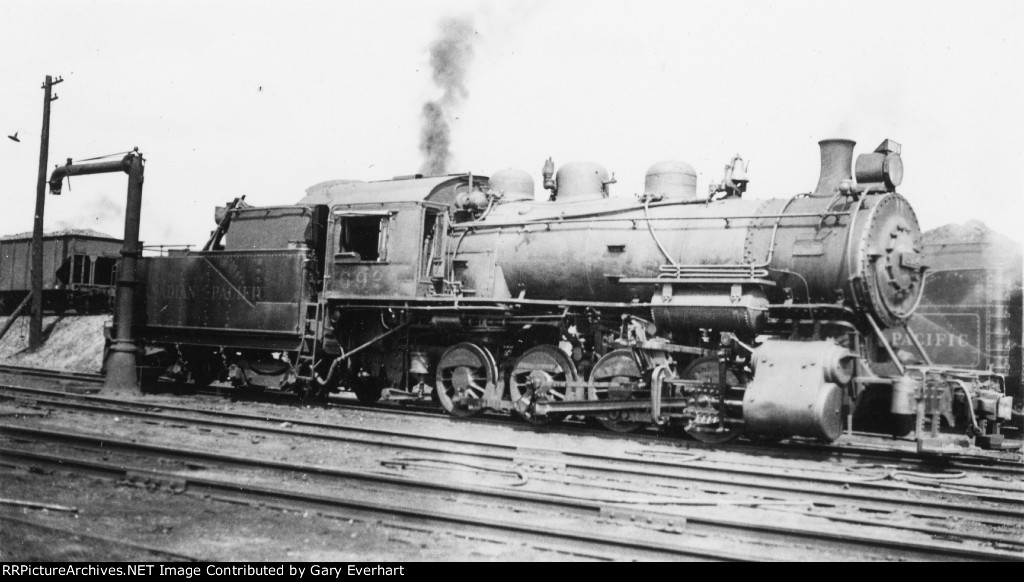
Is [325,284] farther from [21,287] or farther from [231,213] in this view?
[21,287]

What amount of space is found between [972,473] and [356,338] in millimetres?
8216

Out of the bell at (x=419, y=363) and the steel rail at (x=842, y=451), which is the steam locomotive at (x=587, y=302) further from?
the steel rail at (x=842, y=451)

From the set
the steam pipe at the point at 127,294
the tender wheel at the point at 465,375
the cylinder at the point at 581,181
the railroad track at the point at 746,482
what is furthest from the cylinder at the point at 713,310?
the steam pipe at the point at 127,294

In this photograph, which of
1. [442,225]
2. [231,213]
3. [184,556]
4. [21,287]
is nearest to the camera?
[184,556]

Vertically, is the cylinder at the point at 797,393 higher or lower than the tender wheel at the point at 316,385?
higher

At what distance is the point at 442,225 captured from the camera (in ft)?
40.4

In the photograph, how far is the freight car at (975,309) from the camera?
1220 centimetres

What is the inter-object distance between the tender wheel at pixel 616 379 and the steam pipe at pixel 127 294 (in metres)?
7.98

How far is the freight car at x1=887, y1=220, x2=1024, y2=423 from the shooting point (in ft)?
40.0

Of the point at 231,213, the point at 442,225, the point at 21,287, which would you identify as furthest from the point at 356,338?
the point at 21,287

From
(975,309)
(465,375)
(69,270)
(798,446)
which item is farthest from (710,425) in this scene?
(69,270)

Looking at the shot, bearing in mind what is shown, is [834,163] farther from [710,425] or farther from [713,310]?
[710,425]

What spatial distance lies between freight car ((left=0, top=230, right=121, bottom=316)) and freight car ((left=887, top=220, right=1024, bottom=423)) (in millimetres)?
22633

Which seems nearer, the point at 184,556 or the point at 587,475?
the point at 184,556
